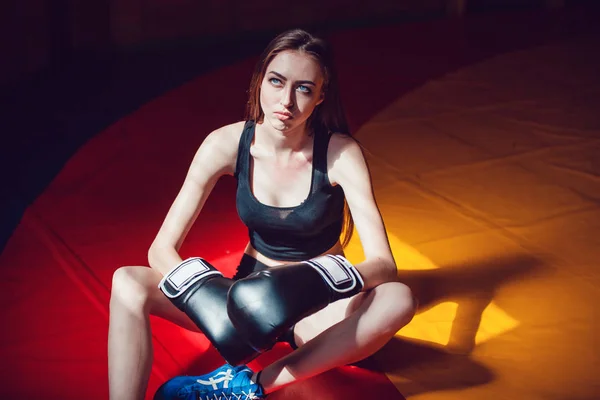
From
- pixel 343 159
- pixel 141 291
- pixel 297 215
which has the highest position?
pixel 343 159

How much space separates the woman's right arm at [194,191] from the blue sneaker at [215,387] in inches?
11.9

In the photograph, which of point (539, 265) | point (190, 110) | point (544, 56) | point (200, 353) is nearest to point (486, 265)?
point (539, 265)

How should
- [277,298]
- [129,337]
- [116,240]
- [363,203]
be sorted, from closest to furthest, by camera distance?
[277,298] → [129,337] → [363,203] → [116,240]

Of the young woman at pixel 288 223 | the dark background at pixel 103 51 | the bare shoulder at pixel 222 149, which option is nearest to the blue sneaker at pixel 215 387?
the young woman at pixel 288 223

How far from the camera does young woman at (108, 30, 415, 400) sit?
76.9 inches

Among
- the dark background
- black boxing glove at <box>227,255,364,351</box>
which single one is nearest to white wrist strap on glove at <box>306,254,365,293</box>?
black boxing glove at <box>227,255,364,351</box>

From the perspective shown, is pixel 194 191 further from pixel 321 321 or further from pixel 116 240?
pixel 116 240

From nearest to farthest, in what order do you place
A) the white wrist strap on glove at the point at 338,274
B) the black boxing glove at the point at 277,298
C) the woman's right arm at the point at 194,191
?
the black boxing glove at the point at 277,298 → the white wrist strap on glove at the point at 338,274 → the woman's right arm at the point at 194,191

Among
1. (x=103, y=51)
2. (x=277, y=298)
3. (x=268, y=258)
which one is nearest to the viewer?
(x=277, y=298)

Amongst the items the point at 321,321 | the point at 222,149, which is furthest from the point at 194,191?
the point at 321,321

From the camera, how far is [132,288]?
196cm

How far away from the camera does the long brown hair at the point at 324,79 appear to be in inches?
80.2

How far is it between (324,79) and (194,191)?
48 centimetres

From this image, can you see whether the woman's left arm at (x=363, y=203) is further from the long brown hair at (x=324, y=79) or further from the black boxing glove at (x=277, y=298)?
the black boxing glove at (x=277, y=298)
